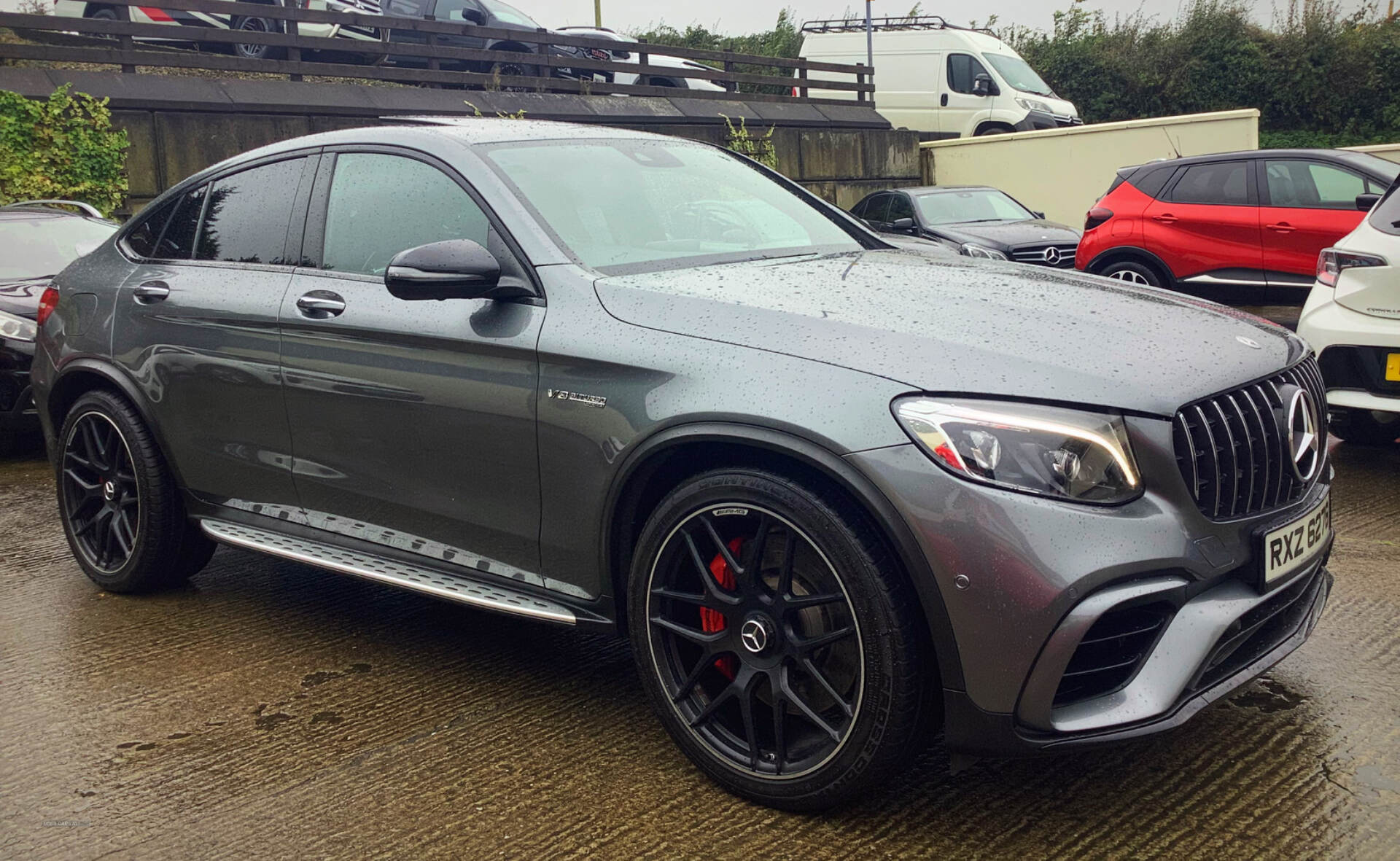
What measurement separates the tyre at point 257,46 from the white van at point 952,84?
11.4 m

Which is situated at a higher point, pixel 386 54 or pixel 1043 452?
pixel 386 54

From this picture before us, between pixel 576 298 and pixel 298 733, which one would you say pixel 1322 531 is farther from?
pixel 298 733

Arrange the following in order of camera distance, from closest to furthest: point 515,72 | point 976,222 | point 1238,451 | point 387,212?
point 1238,451, point 387,212, point 976,222, point 515,72

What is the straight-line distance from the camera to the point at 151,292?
14.4 ft

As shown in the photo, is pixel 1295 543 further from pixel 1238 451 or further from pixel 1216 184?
pixel 1216 184

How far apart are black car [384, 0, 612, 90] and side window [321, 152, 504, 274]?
1478 centimetres

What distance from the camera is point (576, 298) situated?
3.13 metres

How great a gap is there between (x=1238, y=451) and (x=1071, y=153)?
20046mm

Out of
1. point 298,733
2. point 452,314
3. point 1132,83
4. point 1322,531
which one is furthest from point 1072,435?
point 1132,83

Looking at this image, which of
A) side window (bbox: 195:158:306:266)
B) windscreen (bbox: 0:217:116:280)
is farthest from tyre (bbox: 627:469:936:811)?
windscreen (bbox: 0:217:116:280)

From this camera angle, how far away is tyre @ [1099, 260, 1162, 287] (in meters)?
11.6

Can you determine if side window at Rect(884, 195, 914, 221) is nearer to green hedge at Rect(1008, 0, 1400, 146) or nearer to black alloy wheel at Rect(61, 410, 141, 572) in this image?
black alloy wheel at Rect(61, 410, 141, 572)

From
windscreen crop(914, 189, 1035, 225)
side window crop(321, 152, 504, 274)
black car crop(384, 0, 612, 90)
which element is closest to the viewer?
side window crop(321, 152, 504, 274)

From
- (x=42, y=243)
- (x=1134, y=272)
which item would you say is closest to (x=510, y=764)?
(x=42, y=243)
